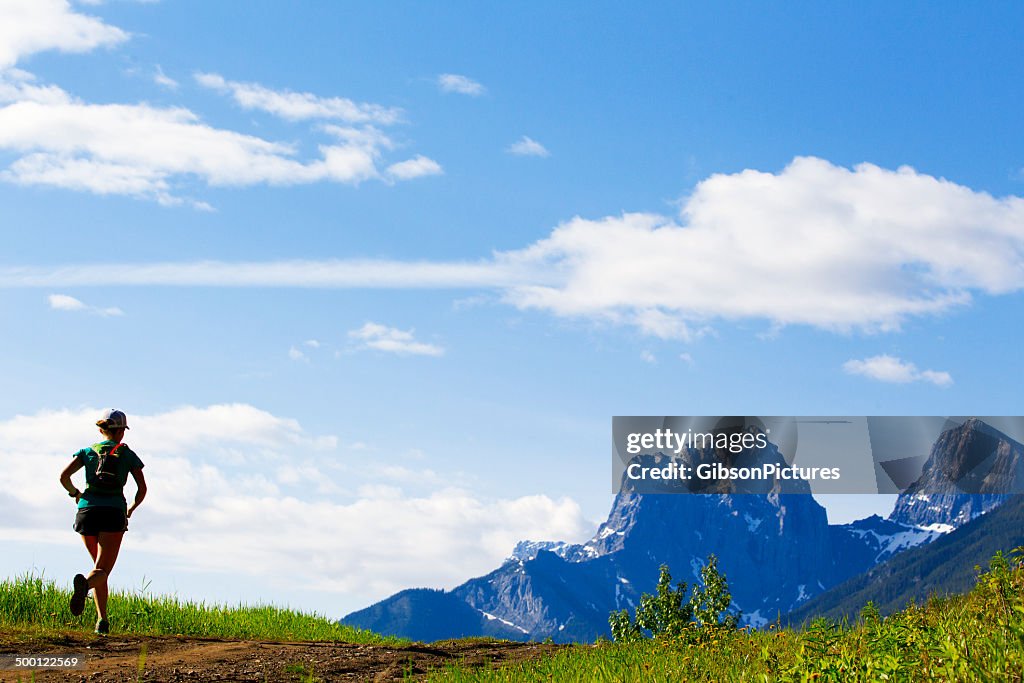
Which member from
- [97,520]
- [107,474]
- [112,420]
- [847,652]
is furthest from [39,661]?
[847,652]

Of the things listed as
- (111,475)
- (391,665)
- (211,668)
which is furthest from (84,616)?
(391,665)

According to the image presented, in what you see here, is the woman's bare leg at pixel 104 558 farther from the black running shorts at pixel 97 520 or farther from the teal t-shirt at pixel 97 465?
the teal t-shirt at pixel 97 465

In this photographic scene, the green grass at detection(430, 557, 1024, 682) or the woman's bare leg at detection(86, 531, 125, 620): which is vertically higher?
the woman's bare leg at detection(86, 531, 125, 620)

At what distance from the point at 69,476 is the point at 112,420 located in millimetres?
1055

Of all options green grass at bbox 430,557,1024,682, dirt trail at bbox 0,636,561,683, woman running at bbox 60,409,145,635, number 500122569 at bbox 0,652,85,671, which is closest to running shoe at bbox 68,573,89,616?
woman running at bbox 60,409,145,635

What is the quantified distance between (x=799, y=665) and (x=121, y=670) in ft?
26.7

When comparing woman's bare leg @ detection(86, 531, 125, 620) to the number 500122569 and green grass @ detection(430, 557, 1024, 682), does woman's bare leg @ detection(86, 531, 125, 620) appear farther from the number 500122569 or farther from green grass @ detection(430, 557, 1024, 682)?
green grass @ detection(430, 557, 1024, 682)

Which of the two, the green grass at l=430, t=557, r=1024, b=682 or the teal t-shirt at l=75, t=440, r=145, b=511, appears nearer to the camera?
the green grass at l=430, t=557, r=1024, b=682

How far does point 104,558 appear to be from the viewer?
49.1ft

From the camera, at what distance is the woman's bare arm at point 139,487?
15297mm

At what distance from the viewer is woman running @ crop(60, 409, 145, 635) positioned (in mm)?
14953

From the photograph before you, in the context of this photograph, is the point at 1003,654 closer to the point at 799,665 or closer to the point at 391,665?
the point at 799,665

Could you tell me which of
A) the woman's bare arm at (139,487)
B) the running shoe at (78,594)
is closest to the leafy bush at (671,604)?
the woman's bare arm at (139,487)

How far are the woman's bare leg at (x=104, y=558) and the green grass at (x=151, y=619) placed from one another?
0.87 metres
